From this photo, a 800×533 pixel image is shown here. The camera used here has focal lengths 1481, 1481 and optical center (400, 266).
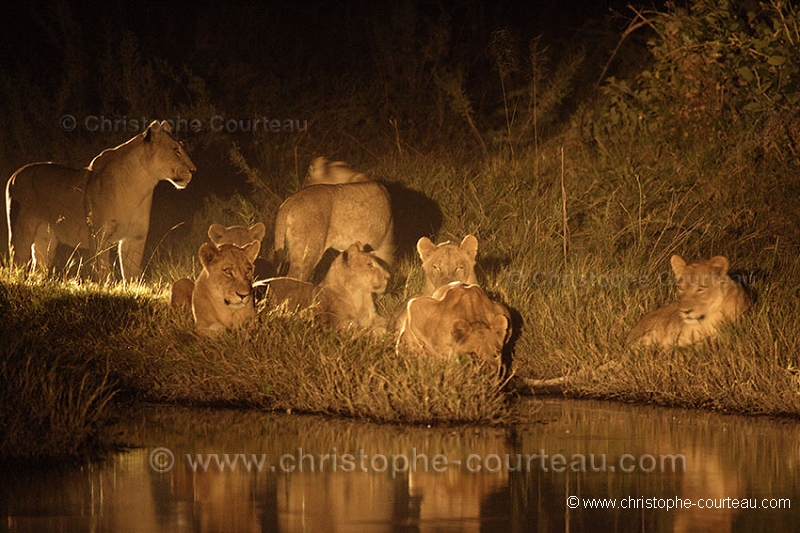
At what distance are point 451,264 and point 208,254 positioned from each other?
1.85 m

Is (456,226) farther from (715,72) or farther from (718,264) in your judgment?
(718,264)

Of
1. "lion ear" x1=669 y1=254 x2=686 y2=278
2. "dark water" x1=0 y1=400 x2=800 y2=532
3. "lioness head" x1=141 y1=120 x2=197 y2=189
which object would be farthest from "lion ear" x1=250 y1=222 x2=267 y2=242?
"lion ear" x1=669 y1=254 x2=686 y2=278

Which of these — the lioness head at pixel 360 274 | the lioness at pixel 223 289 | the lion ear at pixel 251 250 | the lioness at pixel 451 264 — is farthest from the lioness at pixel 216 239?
the lioness at pixel 451 264

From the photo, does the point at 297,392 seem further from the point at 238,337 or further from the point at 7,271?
the point at 7,271

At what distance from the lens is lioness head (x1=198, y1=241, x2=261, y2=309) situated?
9.59m

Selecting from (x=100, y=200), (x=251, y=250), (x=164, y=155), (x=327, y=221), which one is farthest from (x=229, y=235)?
(x=251, y=250)

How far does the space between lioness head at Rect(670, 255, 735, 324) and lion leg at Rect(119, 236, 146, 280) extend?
16.9 ft

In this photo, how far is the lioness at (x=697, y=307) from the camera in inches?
385

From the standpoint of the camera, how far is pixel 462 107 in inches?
620

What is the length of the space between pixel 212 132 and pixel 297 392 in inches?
324

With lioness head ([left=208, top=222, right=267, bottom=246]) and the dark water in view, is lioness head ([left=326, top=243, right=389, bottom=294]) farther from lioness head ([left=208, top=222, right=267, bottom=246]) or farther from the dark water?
the dark water

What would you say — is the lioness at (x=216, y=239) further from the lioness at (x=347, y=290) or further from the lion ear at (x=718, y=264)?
the lion ear at (x=718, y=264)

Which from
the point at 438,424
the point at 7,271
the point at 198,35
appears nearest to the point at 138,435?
→ the point at 438,424

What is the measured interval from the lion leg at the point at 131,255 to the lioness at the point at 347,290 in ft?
7.63
